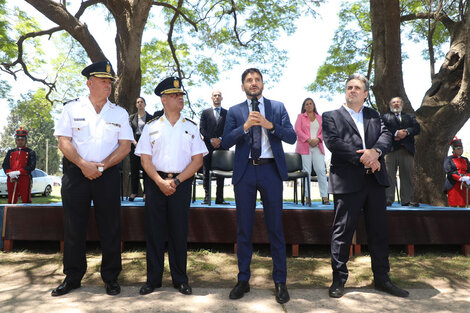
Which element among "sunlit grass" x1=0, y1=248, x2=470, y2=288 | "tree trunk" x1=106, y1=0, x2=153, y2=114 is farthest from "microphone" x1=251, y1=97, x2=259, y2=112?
"tree trunk" x1=106, y1=0, x2=153, y2=114

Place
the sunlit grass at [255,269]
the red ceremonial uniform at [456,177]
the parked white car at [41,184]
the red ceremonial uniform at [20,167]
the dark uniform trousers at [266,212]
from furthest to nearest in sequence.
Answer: the parked white car at [41,184]
the red ceremonial uniform at [20,167]
the red ceremonial uniform at [456,177]
the sunlit grass at [255,269]
the dark uniform trousers at [266,212]

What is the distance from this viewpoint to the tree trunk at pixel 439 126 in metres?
7.52

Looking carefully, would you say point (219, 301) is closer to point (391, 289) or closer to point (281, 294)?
point (281, 294)

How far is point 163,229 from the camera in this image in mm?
3441

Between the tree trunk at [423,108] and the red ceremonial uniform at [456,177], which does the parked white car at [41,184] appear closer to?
the tree trunk at [423,108]

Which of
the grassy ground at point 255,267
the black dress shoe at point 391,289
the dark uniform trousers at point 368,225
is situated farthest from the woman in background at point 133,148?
the black dress shoe at point 391,289

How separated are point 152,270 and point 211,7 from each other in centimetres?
1043

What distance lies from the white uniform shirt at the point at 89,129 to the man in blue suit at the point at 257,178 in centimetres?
112

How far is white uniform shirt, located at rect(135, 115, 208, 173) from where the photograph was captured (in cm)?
345

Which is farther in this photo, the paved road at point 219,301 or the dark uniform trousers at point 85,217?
the dark uniform trousers at point 85,217

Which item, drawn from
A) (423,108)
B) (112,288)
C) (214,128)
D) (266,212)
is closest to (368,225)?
(266,212)

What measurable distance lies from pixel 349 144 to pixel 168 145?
174 centimetres

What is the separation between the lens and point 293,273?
4109mm

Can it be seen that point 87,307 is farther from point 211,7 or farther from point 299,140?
point 211,7
